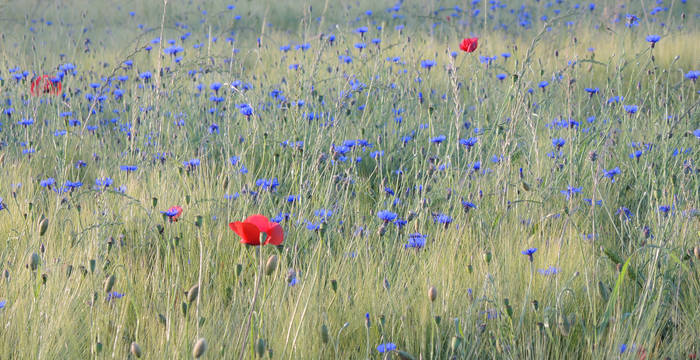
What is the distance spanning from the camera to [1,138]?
3.14 meters

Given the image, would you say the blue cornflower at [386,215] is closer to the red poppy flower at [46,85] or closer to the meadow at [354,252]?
the meadow at [354,252]

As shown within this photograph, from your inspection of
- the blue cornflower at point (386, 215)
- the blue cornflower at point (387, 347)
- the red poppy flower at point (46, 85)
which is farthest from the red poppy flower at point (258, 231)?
the red poppy flower at point (46, 85)

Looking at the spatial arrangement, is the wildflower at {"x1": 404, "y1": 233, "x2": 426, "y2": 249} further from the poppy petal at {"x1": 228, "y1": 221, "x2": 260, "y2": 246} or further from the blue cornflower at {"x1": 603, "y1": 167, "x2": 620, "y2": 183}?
the blue cornflower at {"x1": 603, "y1": 167, "x2": 620, "y2": 183}

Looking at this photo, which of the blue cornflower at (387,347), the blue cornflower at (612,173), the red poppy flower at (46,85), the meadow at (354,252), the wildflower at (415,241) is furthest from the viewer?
the red poppy flower at (46,85)

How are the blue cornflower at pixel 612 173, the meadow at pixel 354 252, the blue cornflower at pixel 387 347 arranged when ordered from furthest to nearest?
1. the blue cornflower at pixel 612 173
2. the meadow at pixel 354 252
3. the blue cornflower at pixel 387 347

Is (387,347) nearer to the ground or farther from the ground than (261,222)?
nearer to the ground

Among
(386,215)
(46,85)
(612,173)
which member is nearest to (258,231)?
(386,215)

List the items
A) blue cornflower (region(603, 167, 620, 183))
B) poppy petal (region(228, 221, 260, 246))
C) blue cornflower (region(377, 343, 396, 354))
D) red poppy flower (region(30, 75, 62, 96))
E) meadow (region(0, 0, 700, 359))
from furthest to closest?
red poppy flower (region(30, 75, 62, 96)), blue cornflower (region(603, 167, 620, 183)), meadow (region(0, 0, 700, 359)), blue cornflower (region(377, 343, 396, 354)), poppy petal (region(228, 221, 260, 246))

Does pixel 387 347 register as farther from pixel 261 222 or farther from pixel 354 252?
pixel 354 252

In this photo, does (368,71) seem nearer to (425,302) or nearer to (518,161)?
(518,161)

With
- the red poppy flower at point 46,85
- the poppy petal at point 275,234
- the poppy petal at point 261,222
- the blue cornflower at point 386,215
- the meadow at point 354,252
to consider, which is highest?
the poppy petal at point 261,222

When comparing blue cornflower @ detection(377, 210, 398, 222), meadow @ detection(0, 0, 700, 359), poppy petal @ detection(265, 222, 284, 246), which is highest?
poppy petal @ detection(265, 222, 284, 246)

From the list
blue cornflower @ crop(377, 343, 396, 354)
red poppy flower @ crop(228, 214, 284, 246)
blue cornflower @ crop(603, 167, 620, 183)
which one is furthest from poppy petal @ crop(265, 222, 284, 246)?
blue cornflower @ crop(603, 167, 620, 183)

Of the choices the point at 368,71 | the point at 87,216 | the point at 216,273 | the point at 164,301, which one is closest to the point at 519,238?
the point at 216,273
